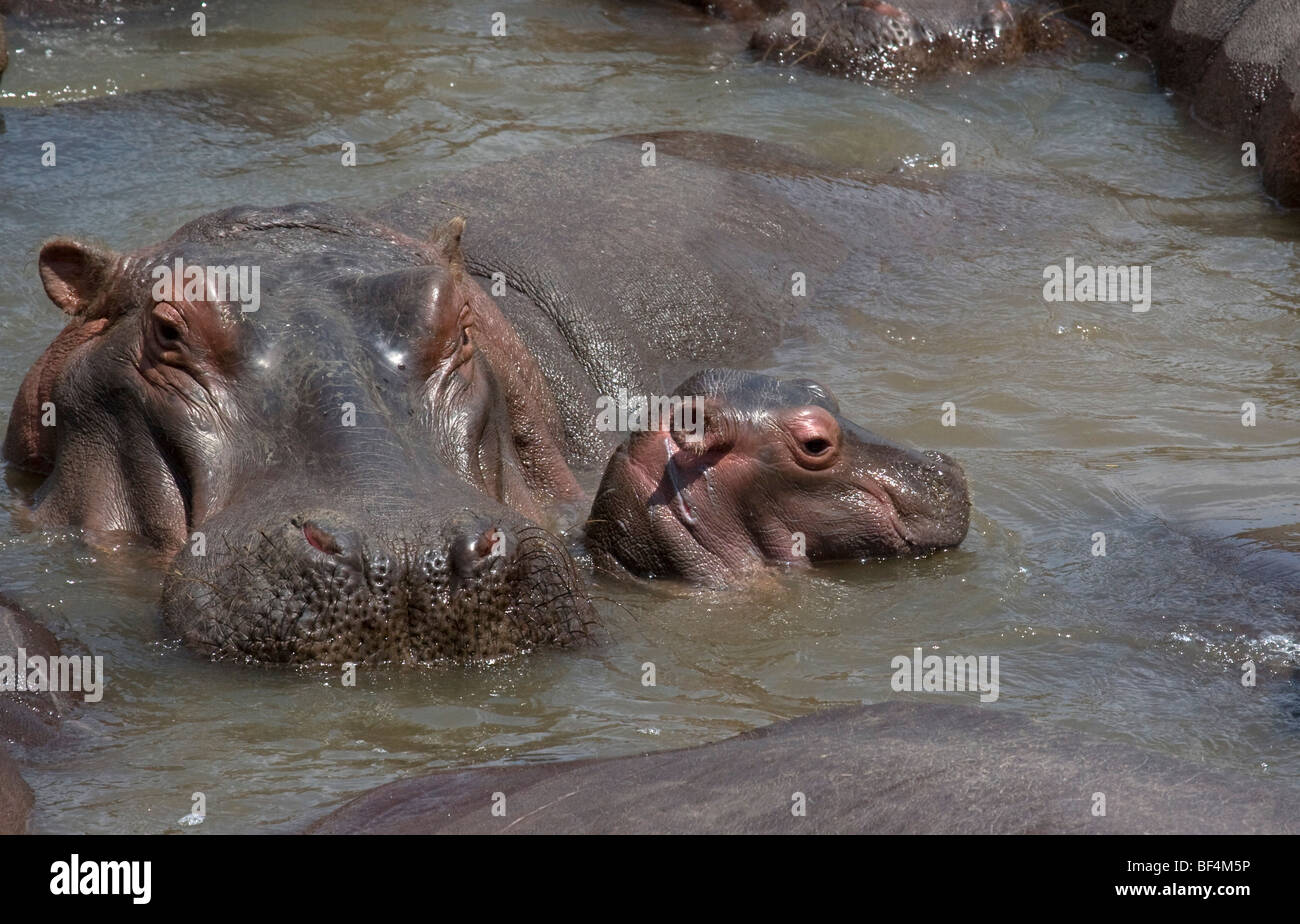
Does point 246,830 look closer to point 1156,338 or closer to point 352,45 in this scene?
point 1156,338

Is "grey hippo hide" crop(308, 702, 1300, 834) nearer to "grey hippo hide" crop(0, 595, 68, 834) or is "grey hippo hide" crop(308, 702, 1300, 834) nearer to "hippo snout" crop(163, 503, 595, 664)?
"grey hippo hide" crop(0, 595, 68, 834)

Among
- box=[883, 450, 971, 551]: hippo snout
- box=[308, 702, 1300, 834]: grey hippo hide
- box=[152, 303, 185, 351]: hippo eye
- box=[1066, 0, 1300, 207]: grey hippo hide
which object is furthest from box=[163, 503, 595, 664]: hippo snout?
box=[1066, 0, 1300, 207]: grey hippo hide

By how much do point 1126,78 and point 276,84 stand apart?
5.85m

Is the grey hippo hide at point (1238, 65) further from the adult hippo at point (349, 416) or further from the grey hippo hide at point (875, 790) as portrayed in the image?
the grey hippo hide at point (875, 790)

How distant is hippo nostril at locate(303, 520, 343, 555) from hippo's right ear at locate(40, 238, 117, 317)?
1685 millimetres

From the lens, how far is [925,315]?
8.67 meters

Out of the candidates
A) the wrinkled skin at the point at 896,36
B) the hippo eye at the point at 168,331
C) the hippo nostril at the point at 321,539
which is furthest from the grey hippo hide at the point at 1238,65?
the hippo nostril at the point at 321,539

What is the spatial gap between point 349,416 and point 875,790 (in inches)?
99.9

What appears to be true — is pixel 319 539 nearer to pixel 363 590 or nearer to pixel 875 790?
pixel 363 590

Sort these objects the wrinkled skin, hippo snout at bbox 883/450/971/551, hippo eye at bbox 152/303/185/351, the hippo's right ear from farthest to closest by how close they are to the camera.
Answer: the wrinkled skin
hippo snout at bbox 883/450/971/551
the hippo's right ear
hippo eye at bbox 152/303/185/351

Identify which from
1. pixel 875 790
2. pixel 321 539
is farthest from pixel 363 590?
pixel 875 790

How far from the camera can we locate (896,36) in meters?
12.3

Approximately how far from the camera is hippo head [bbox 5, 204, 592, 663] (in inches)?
191

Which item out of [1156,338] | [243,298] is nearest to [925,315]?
[1156,338]
